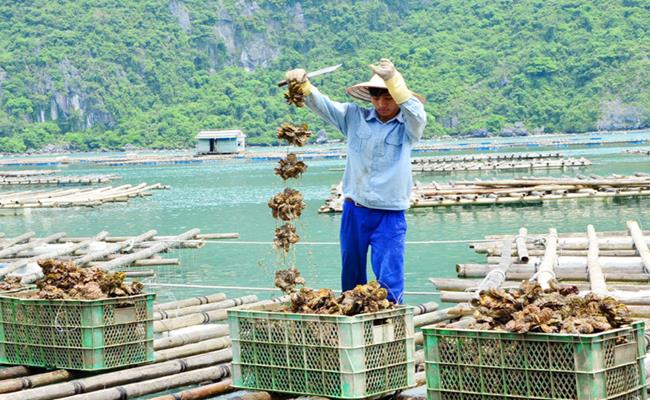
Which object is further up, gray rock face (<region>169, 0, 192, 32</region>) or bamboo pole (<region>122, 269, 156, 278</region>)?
gray rock face (<region>169, 0, 192, 32</region>)

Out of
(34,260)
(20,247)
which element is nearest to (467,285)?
(34,260)

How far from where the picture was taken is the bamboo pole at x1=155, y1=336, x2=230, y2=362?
6.91 meters

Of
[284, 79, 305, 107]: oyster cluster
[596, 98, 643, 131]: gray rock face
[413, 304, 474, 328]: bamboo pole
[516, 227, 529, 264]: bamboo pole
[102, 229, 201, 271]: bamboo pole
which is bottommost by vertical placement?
[413, 304, 474, 328]: bamboo pole

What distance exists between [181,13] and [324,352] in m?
155

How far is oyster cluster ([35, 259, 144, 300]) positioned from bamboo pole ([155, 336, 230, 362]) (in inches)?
23.4

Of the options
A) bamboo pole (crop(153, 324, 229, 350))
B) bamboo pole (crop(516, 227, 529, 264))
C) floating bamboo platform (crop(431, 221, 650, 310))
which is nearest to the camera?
bamboo pole (crop(153, 324, 229, 350))

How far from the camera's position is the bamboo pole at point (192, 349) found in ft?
A: 22.7

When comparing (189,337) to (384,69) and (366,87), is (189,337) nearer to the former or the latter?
(366,87)

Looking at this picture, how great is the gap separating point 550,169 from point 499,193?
20.4 meters

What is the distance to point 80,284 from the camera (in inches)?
252

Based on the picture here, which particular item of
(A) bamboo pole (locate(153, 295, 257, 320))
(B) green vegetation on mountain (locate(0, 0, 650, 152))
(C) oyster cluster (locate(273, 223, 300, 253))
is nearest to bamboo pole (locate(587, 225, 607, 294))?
(A) bamboo pole (locate(153, 295, 257, 320))

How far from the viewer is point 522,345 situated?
4.75 m

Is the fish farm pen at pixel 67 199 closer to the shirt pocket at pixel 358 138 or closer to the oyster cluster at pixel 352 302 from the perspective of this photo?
the shirt pocket at pixel 358 138

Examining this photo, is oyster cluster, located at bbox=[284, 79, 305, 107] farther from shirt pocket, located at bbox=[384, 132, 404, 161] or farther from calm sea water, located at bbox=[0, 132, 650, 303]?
calm sea water, located at bbox=[0, 132, 650, 303]
